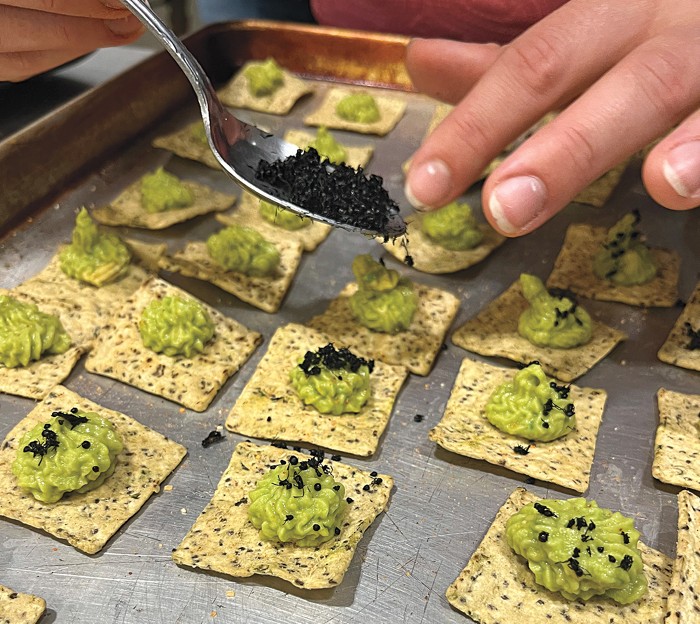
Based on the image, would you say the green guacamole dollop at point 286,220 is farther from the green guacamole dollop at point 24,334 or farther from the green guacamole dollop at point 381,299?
the green guacamole dollop at point 24,334

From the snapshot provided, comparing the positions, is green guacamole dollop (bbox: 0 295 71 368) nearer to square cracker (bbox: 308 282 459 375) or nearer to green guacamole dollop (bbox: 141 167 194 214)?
green guacamole dollop (bbox: 141 167 194 214)

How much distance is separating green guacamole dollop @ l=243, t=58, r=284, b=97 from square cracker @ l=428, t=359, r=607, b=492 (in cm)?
265

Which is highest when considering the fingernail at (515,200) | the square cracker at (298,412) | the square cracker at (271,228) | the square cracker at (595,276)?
the square cracker at (595,276)

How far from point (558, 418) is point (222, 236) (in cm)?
184

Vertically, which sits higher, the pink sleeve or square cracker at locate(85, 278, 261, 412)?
the pink sleeve

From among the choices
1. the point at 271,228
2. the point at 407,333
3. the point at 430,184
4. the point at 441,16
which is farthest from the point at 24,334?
the point at 441,16

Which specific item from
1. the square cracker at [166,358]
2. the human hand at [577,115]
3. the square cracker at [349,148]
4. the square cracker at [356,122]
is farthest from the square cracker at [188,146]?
the human hand at [577,115]

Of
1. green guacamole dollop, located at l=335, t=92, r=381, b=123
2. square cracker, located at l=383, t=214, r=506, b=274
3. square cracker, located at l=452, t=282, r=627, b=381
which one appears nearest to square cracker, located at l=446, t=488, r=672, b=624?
square cracker, located at l=452, t=282, r=627, b=381

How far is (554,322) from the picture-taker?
3.36 meters

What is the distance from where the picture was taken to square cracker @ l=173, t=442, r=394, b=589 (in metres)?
2.48

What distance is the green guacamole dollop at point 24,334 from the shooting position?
10.5 feet

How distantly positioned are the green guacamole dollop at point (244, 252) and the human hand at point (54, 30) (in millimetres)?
1050

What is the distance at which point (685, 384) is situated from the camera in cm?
326

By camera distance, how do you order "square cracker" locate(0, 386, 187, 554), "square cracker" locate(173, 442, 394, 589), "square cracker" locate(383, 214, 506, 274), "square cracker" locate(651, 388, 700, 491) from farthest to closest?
"square cracker" locate(383, 214, 506, 274)
"square cracker" locate(651, 388, 700, 491)
"square cracker" locate(0, 386, 187, 554)
"square cracker" locate(173, 442, 394, 589)
